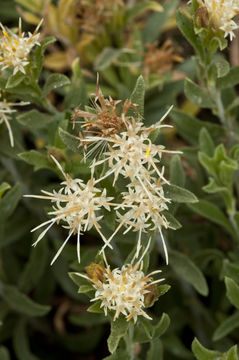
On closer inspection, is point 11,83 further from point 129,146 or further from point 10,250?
point 10,250

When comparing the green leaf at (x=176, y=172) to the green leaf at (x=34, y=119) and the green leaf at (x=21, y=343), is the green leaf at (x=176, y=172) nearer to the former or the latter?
the green leaf at (x=34, y=119)

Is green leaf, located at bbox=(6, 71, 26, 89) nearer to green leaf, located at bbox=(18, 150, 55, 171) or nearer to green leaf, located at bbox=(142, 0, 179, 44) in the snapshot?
green leaf, located at bbox=(18, 150, 55, 171)

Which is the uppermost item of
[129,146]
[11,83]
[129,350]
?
[11,83]

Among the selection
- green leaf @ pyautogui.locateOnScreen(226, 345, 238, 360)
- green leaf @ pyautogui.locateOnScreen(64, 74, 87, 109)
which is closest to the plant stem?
green leaf @ pyautogui.locateOnScreen(226, 345, 238, 360)

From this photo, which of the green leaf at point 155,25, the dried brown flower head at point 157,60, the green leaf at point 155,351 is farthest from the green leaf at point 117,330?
the green leaf at point 155,25

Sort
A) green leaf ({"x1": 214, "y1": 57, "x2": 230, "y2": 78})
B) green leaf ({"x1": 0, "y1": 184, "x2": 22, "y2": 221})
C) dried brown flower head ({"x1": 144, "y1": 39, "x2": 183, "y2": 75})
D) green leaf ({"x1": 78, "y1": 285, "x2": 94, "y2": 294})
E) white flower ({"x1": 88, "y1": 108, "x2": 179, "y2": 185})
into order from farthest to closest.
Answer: dried brown flower head ({"x1": 144, "y1": 39, "x2": 183, "y2": 75}) → green leaf ({"x1": 0, "y1": 184, "x2": 22, "y2": 221}) → green leaf ({"x1": 214, "y1": 57, "x2": 230, "y2": 78}) → green leaf ({"x1": 78, "y1": 285, "x2": 94, "y2": 294}) → white flower ({"x1": 88, "y1": 108, "x2": 179, "y2": 185})

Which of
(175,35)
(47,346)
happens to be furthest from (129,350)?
(175,35)

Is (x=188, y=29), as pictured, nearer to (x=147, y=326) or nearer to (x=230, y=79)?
(x=230, y=79)

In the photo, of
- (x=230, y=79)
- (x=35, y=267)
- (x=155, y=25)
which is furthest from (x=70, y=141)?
(x=155, y=25)
